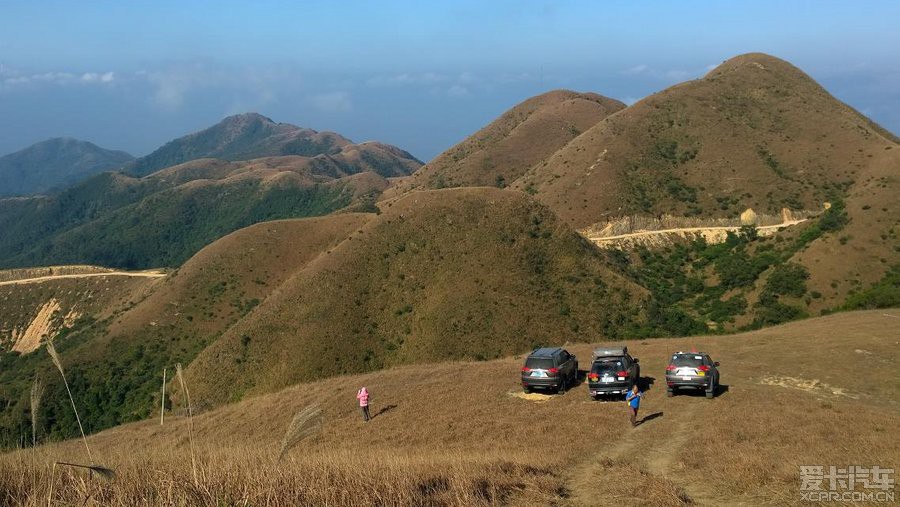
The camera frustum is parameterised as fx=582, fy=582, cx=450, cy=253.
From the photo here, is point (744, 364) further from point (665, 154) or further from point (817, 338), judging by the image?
point (665, 154)

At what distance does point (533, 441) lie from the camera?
17.4m

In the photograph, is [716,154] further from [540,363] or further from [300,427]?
[300,427]

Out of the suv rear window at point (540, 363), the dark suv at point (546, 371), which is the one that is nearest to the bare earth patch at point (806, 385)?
the dark suv at point (546, 371)

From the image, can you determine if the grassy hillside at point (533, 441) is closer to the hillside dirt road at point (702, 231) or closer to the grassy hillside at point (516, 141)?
the hillside dirt road at point (702, 231)

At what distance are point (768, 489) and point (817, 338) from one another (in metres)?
23.3

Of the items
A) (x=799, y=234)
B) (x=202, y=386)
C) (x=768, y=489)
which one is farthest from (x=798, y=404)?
(x=799, y=234)

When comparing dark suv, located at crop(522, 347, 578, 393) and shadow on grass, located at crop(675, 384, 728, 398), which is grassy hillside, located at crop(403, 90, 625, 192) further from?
shadow on grass, located at crop(675, 384, 728, 398)

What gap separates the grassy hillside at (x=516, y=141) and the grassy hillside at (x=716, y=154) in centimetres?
2413

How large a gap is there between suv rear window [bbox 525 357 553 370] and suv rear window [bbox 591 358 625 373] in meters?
2.02

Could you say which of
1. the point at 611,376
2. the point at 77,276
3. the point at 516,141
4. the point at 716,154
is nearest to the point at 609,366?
the point at 611,376

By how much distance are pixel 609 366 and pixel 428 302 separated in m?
31.0

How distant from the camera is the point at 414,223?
6259cm

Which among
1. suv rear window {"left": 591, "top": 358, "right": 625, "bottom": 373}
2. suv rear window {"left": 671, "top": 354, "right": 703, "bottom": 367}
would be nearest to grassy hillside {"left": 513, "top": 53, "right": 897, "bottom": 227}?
suv rear window {"left": 671, "top": 354, "right": 703, "bottom": 367}

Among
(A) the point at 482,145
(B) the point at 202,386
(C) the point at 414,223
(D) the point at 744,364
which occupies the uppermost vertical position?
(A) the point at 482,145
